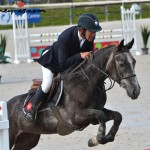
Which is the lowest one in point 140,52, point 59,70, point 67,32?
point 140,52

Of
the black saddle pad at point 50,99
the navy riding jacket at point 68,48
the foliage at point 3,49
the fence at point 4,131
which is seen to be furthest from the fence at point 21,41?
the fence at point 4,131

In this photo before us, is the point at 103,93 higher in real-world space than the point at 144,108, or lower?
higher

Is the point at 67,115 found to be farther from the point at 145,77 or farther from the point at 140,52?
the point at 140,52

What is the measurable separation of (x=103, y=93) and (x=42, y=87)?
31.6 inches

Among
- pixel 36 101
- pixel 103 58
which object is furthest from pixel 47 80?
pixel 103 58

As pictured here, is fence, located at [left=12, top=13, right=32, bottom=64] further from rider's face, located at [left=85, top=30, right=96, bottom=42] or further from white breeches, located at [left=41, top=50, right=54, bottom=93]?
rider's face, located at [left=85, top=30, right=96, bottom=42]

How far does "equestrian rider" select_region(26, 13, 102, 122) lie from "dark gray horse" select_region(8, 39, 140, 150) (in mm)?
155

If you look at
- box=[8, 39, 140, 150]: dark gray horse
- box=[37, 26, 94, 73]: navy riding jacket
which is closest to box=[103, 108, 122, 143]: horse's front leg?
box=[8, 39, 140, 150]: dark gray horse

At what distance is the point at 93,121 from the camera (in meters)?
6.80

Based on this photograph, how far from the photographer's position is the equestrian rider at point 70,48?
6.81 m

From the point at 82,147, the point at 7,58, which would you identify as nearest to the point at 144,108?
the point at 82,147

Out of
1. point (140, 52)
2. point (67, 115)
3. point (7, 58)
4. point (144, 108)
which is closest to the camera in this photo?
point (67, 115)

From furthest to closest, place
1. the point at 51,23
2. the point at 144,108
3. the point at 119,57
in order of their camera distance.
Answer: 1. the point at 51,23
2. the point at 144,108
3. the point at 119,57

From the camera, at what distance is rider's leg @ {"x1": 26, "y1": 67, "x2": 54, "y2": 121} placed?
23.7 ft
